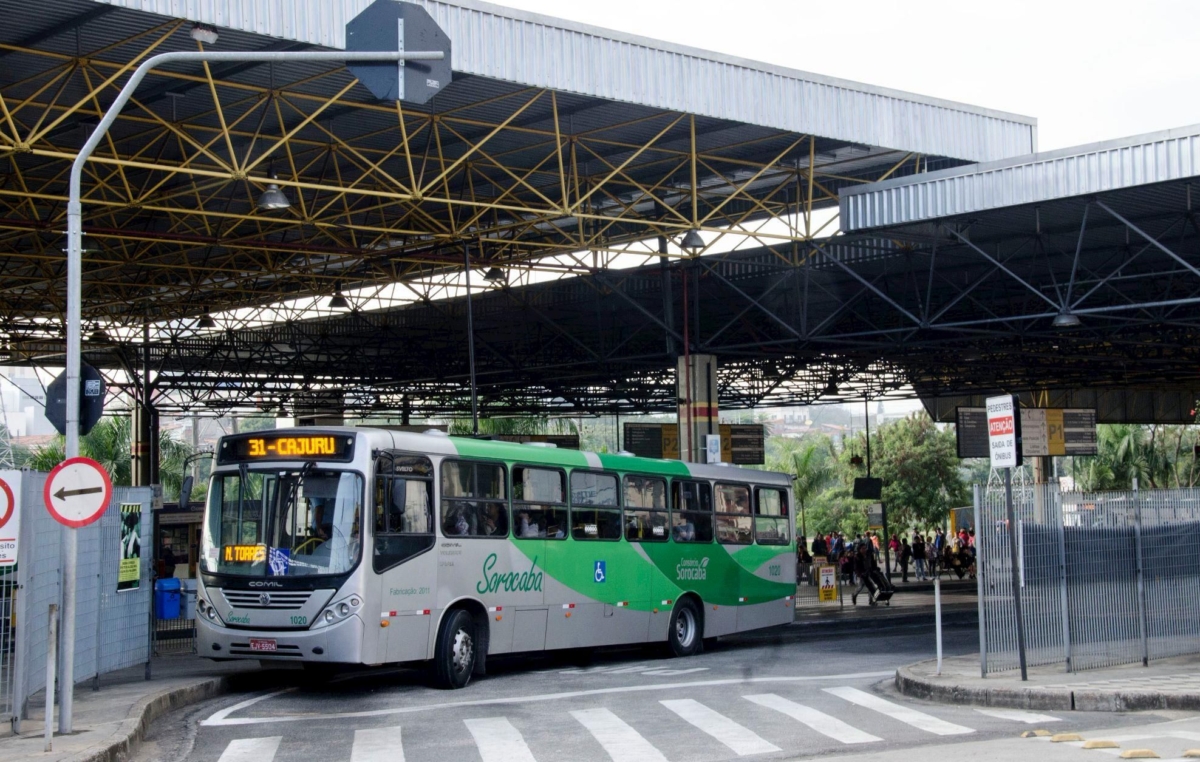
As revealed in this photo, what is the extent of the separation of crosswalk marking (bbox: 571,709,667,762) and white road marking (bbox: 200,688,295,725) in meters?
3.65

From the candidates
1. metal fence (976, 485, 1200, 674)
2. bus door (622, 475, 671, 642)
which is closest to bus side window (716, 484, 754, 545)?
bus door (622, 475, 671, 642)

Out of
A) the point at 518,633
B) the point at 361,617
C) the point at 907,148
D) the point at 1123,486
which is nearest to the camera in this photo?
the point at 361,617

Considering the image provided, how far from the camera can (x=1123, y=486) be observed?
248 ft

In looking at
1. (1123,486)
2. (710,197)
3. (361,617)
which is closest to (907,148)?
(710,197)

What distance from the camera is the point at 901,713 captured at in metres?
14.3

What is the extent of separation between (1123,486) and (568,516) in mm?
62936

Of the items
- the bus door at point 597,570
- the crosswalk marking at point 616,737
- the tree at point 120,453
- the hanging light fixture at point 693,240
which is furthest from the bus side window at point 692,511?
the tree at point 120,453

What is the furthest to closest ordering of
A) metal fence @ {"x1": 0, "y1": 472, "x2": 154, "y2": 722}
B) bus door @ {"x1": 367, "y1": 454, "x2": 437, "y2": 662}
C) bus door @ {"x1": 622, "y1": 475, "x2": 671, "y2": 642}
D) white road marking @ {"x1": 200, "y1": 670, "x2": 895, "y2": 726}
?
bus door @ {"x1": 622, "y1": 475, "x2": 671, "y2": 642} → bus door @ {"x1": 367, "y1": 454, "x2": 437, "y2": 662} → white road marking @ {"x1": 200, "y1": 670, "x2": 895, "y2": 726} → metal fence @ {"x1": 0, "y1": 472, "x2": 154, "y2": 722}

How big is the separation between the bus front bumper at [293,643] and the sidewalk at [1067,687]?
21.1 feet

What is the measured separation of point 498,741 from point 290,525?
4801mm

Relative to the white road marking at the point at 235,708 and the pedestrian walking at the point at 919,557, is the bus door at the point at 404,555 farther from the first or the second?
the pedestrian walking at the point at 919,557

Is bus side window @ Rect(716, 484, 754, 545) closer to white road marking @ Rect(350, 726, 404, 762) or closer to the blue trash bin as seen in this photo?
the blue trash bin

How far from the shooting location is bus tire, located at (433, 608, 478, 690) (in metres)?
17.0

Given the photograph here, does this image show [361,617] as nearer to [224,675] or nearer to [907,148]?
[224,675]
